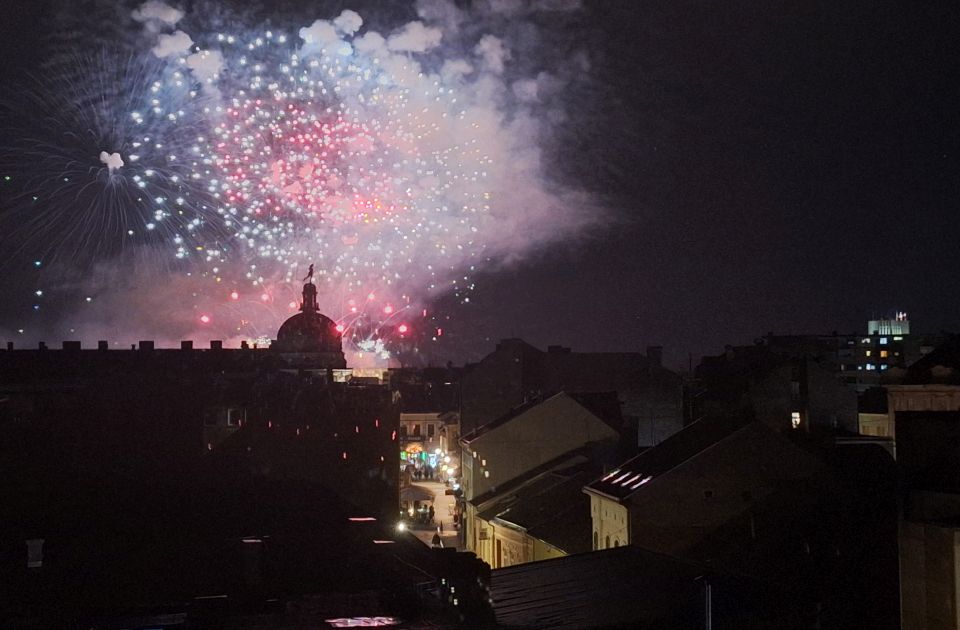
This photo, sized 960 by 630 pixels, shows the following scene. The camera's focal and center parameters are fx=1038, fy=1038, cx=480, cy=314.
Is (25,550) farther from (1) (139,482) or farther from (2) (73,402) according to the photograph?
(2) (73,402)

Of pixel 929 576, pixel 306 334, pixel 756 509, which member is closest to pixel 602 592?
pixel 929 576

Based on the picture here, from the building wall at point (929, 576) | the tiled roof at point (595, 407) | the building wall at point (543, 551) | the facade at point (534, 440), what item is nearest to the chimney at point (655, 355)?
the tiled roof at point (595, 407)

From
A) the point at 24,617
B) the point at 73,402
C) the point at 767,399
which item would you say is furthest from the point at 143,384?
the point at 24,617

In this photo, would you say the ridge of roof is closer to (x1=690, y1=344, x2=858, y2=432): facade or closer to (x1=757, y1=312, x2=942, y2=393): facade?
(x1=690, y1=344, x2=858, y2=432): facade

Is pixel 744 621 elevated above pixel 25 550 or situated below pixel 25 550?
below

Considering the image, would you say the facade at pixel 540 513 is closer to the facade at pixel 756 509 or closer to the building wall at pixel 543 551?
the building wall at pixel 543 551
